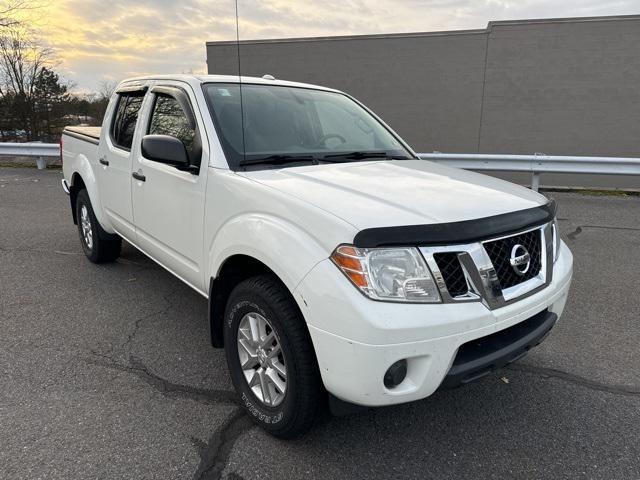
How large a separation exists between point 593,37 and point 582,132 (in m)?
2.62

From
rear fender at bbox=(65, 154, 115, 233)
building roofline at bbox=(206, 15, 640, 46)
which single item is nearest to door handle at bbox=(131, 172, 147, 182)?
rear fender at bbox=(65, 154, 115, 233)

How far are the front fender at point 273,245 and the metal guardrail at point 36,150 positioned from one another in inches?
439

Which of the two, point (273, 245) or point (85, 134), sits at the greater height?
point (85, 134)

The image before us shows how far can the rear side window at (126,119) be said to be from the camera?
3.96m

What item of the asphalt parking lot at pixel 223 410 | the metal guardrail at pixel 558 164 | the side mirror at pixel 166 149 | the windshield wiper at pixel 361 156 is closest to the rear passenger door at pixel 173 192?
the side mirror at pixel 166 149

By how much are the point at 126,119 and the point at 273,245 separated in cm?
267

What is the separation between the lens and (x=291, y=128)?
3.29 meters

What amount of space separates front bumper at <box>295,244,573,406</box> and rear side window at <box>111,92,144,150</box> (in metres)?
2.68

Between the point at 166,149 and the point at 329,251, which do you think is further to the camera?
the point at 166,149

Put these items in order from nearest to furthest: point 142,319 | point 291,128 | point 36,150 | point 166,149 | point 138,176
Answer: point 166,149 < point 291,128 < point 138,176 < point 142,319 < point 36,150

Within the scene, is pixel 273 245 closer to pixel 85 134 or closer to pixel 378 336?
Answer: pixel 378 336

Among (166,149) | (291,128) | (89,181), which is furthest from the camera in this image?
(89,181)

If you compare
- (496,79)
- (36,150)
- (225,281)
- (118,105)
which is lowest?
(225,281)

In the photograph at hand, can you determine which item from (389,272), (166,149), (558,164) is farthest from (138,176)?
(558,164)
